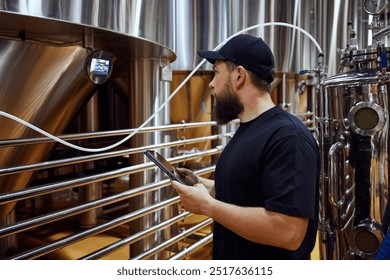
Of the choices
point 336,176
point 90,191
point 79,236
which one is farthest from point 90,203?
point 90,191

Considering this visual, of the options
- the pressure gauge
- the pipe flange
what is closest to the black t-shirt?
the pipe flange

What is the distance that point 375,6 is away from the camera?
1643 millimetres

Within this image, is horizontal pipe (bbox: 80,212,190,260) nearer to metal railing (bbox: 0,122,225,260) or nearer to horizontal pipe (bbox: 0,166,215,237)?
metal railing (bbox: 0,122,225,260)

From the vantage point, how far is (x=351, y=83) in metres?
1.48

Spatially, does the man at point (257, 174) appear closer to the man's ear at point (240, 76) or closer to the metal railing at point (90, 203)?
the man's ear at point (240, 76)

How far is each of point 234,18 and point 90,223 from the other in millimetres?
1792

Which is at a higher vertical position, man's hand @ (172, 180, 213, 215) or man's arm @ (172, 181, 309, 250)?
man's hand @ (172, 180, 213, 215)

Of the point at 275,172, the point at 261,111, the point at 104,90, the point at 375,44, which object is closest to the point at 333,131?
the point at 375,44

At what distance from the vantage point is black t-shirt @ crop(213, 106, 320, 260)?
0.87 meters

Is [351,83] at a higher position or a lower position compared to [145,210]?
higher

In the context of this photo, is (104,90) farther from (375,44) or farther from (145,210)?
(375,44)

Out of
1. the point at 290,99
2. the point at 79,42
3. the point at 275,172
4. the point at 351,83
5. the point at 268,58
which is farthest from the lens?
the point at 290,99

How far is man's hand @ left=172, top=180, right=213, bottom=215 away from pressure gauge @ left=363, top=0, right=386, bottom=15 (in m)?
1.21

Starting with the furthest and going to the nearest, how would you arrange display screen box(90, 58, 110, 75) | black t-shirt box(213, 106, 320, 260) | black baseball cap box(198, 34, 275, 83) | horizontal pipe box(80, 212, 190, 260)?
horizontal pipe box(80, 212, 190, 260) < display screen box(90, 58, 110, 75) < black baseball cap box(198, 34, 275, 83) < black t-shirt box(213, 106, 320, 260)
